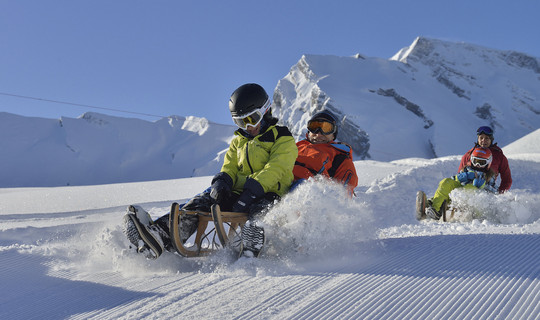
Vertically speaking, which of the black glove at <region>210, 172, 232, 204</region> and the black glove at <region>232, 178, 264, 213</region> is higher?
the black glove at <region>210, 172, 232, 204</region>

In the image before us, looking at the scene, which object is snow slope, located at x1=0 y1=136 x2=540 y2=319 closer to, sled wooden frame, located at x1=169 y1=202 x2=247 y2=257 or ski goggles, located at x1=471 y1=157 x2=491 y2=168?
sled wooden frame, located at x1=169 y1=202 x2=247 y2=257

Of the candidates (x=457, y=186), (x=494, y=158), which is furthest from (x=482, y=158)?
(x=494, y=158)

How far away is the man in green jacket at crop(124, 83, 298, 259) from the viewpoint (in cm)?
323

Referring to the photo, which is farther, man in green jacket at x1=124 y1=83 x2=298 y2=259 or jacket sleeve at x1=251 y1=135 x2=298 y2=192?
jacket sleeve at x1=251 y1=135 x2=298 y2=192

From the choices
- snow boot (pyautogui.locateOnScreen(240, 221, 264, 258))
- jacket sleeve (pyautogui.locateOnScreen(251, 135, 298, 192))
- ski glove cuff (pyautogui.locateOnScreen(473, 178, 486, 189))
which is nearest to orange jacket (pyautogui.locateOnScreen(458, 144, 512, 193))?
ski glove cuff (pyautogui.locateOnScreen(473, 178, 486, 189))

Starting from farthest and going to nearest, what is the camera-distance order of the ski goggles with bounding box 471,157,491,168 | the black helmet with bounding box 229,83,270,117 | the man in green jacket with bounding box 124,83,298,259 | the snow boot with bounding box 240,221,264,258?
the ski goggles with bounding box 471,157,491,168 → the black helmet with bounding box 229,83,270,117 → the man in green jacket with bounding box 124,83,298,259 → the snow boot with bounding box 240,221,264,258

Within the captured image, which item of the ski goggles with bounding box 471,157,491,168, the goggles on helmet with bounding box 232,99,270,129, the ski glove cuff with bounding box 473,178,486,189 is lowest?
the ski glove cuff with bounding box 473,178,486,189

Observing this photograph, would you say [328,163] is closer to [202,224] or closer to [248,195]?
[248,195]

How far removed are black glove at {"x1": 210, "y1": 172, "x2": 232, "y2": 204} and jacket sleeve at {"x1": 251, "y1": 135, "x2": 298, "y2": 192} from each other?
251 millimetres

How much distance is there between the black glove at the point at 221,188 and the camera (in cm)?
342

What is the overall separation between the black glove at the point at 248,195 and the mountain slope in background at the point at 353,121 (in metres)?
75.2

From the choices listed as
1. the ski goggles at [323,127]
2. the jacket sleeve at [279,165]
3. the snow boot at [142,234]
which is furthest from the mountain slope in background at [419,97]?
the snow boot at [142,234]

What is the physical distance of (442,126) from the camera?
90.6 metres

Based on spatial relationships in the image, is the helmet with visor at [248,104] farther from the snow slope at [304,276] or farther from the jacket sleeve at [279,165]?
the snow slope at [304,276]
